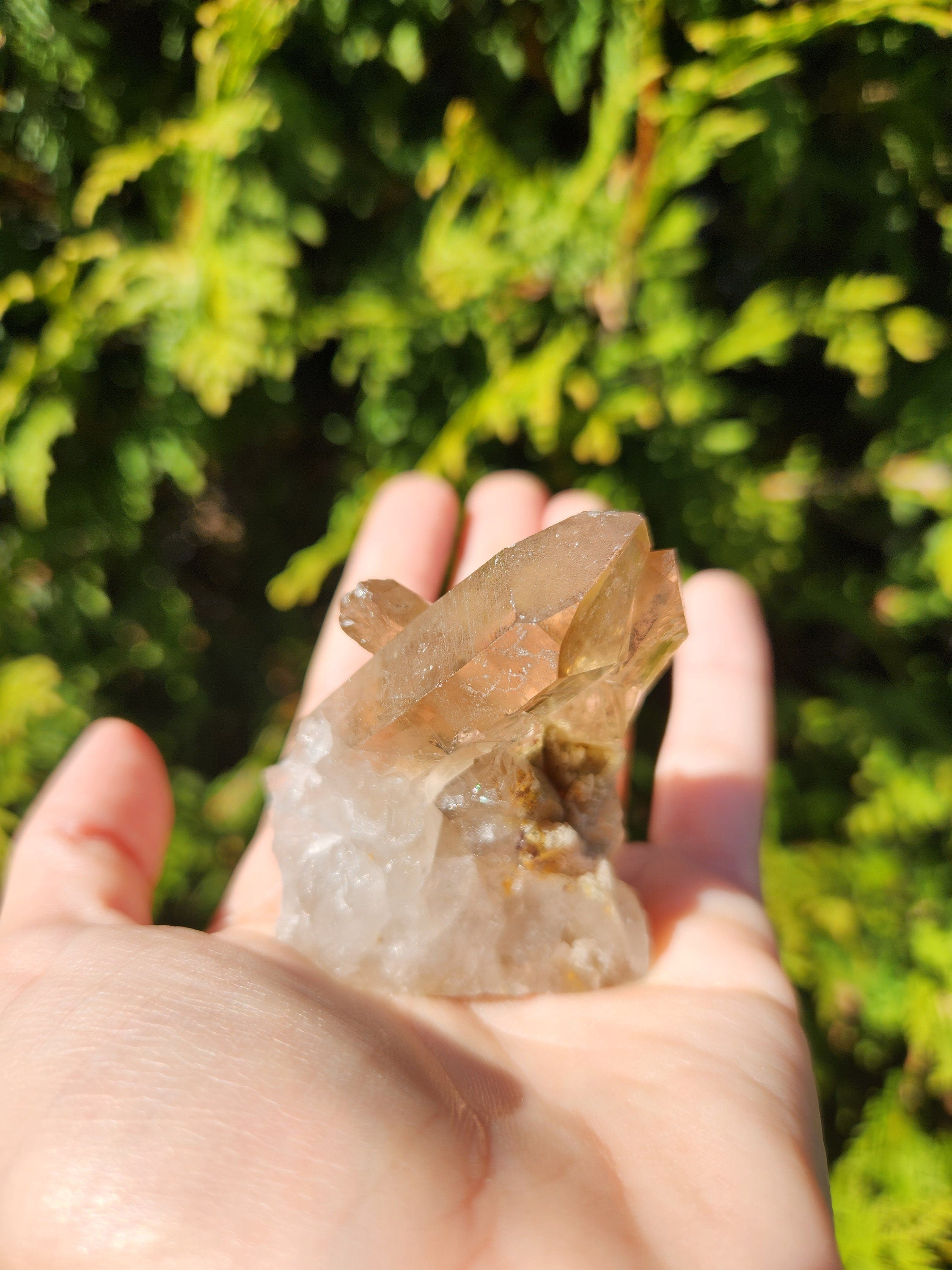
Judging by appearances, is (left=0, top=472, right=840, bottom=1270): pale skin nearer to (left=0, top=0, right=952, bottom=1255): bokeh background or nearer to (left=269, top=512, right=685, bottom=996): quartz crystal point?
(left=269, top=512, right=685, bottom=996): quartz crystal point

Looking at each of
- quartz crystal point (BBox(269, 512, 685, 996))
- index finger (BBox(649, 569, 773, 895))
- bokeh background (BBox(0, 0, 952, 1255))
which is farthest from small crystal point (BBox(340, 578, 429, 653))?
index finger (BBox(649, 569, 773, 895))

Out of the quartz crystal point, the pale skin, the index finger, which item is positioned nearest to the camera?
the pale skin

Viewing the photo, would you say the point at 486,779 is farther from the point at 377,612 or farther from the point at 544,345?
the point at 544,345

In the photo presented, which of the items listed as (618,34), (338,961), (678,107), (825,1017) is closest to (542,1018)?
(338,961)

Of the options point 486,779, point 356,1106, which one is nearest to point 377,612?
point 486,779

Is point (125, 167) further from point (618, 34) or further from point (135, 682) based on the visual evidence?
point (135, 682)

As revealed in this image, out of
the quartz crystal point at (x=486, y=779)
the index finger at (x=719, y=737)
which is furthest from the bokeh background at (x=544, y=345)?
the quartz crystal point at (x=486, y=779)

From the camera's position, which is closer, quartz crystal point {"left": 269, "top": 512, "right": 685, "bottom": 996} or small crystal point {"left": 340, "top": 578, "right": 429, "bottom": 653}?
quartz crystal point {"left": 269, "top": 512, "right": 685, "bottom": 996}
